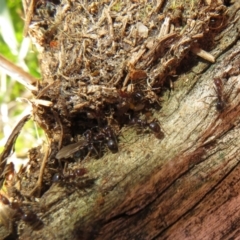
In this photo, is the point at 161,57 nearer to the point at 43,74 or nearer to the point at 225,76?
the point at 225,76

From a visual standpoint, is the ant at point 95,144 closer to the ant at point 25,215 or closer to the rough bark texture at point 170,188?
the rough bark texture at point 170,188

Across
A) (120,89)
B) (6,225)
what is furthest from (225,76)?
(6,225)

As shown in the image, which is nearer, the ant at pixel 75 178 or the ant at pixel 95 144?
the ant at pixel 75 178

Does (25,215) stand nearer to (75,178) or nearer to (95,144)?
(75,178)

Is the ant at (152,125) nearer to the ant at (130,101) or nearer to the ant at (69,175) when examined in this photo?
the ant at (130,101)

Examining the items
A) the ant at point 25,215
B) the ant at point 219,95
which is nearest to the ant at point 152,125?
the ant at point 219,95

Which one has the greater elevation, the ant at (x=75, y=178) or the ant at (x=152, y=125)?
the ant at (x=152, y=125)

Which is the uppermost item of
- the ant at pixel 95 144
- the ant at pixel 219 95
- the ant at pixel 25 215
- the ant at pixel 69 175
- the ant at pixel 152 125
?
the ant at pixel 219 95
